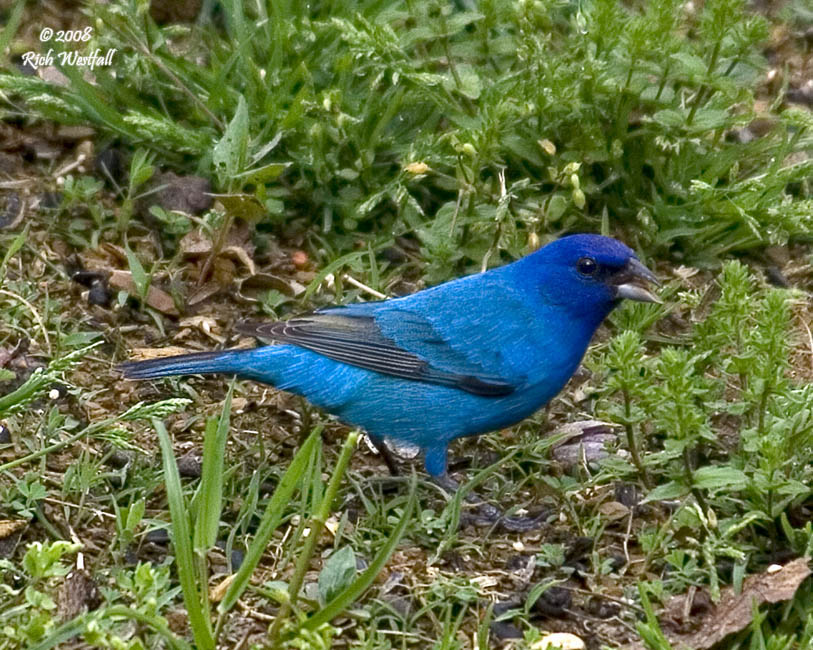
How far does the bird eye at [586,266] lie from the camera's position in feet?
14.5

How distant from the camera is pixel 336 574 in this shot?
3.58m

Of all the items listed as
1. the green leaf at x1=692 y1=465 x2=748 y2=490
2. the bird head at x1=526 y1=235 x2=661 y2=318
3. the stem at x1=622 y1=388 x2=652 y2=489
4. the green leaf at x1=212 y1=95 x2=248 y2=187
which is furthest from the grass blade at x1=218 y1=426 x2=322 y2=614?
the green leaf at x1=212 y1=95 x2=248 y2=187

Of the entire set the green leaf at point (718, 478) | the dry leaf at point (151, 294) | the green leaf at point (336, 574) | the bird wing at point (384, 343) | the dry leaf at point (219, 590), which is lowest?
the dry leaf at point (219, 590)

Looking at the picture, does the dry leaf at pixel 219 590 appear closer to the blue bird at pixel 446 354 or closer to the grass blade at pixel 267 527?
the grass blade at pixel 267 527

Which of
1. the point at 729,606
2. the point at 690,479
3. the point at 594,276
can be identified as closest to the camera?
the point at 729,606

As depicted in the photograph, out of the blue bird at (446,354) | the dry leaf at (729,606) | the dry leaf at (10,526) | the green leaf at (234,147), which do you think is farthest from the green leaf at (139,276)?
the dry leaf at (729,606)

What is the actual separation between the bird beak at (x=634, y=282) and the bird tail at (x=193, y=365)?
4.02 feet

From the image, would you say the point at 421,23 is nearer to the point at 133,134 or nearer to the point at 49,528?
the point at 133,134

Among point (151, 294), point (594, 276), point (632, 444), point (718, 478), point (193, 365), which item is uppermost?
point (594, 276)

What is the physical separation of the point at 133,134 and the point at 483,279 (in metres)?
1.67

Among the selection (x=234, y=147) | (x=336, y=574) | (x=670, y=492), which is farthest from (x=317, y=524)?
(x=234, y=147)

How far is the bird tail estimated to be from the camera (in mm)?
4328

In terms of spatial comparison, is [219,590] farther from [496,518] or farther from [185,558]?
[496,518]

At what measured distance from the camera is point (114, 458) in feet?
14.0
